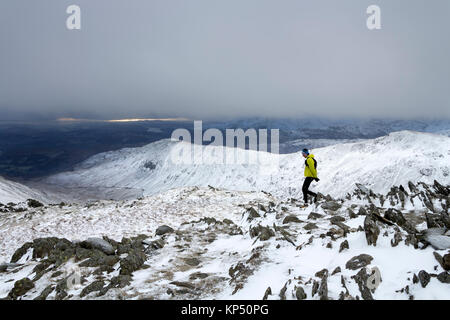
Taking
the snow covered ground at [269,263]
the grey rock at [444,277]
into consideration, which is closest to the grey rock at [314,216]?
the snow covered ground at [269,263]

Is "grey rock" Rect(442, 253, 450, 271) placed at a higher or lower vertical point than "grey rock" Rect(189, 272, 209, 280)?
higher

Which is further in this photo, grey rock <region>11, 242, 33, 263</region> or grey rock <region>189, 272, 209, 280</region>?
grey rock <region>11, 242, 33, 263</region>

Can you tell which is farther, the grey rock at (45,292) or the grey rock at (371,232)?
the grey rock at (45,292)

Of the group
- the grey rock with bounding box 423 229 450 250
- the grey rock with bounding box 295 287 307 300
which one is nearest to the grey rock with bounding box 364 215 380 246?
the grey rock with bounding box 423 229 450 250

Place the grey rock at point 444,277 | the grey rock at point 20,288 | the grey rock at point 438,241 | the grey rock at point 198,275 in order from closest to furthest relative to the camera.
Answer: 1. the grey rock at point 444,277
2. the grey rock at point 438,241
3. the grey rock at point 198,275
4. the grey rock at point 20,288

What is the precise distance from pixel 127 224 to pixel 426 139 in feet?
456

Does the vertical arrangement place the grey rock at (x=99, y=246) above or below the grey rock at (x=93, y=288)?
below

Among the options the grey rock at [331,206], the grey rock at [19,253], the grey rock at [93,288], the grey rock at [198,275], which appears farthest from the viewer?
the grey rock at [331,206]

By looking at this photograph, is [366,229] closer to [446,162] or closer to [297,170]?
[446,162]

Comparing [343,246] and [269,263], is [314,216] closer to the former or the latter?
[343,246]

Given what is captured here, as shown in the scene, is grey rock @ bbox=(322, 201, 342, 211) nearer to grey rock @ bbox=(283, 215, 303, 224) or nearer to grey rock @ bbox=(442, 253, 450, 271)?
grey rock @ bbox=(283, 215, 303, 224)

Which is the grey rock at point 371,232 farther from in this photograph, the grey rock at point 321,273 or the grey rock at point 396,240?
the grey rock at point 321,273
